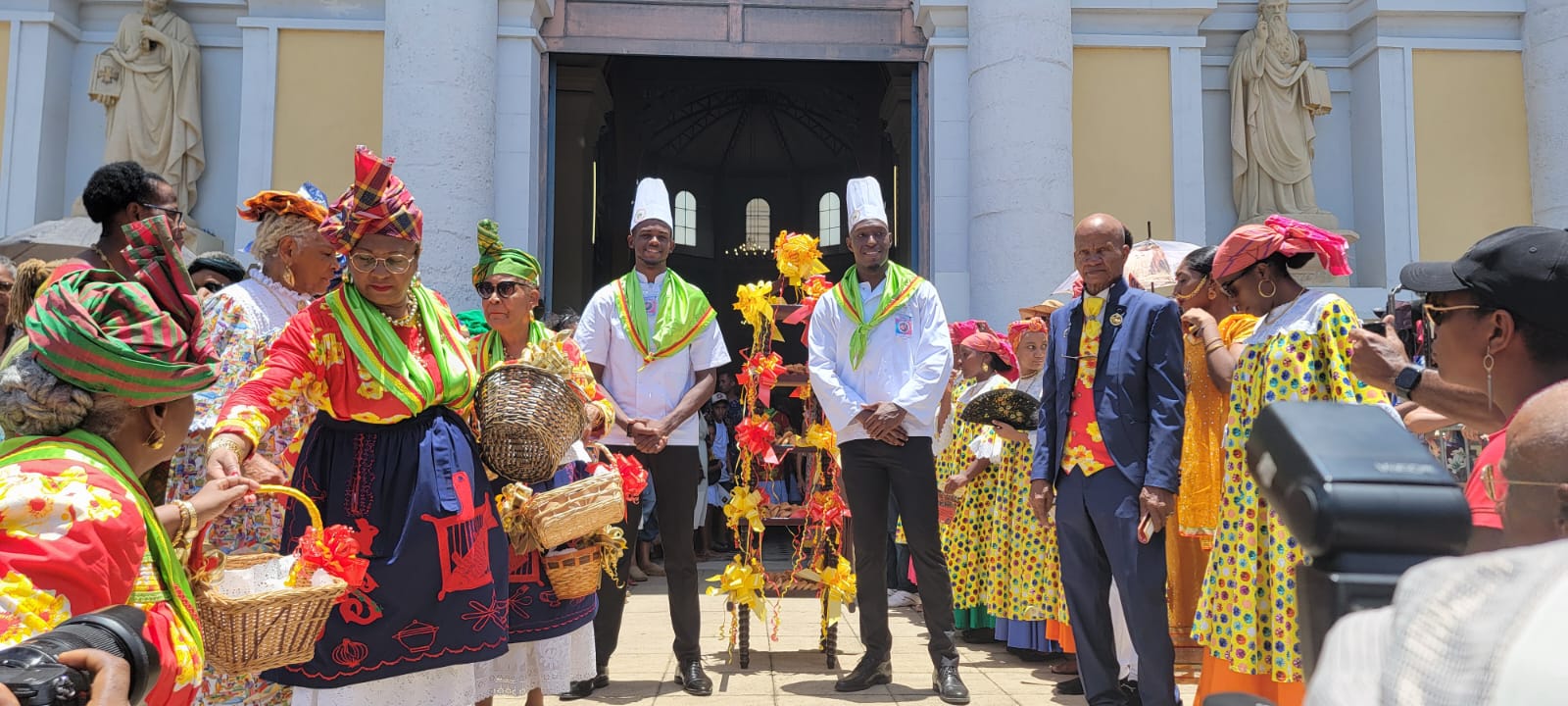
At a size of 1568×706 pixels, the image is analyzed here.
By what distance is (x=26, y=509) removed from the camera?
186 centimetres

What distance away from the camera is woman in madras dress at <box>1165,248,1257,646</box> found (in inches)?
184

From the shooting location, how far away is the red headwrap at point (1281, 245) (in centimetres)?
411

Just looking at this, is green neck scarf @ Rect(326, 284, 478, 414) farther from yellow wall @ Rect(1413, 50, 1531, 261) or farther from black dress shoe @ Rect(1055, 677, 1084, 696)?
yellow wall @ Rect(1413, 50, 1531, 261)

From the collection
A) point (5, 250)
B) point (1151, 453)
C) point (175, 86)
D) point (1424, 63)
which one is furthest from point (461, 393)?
point (1424, 63)

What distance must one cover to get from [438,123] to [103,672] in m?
8.62

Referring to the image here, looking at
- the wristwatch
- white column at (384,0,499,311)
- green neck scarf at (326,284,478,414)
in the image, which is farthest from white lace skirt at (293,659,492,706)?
white column at (384,0,499,311)

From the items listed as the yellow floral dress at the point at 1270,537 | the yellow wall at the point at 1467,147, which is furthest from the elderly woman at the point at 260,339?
the yellow wall at the point at 1467,147

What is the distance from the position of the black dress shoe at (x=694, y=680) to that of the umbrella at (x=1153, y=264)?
132 inches

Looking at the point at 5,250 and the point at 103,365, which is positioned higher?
the point at 5,250

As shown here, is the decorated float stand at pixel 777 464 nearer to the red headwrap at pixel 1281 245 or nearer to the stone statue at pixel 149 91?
the red headwrap at pixel 1281 245

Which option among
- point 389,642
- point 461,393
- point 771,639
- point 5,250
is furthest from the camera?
point 5,250

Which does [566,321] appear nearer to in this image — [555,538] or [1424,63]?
[555,538]

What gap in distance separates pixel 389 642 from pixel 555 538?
84 cm

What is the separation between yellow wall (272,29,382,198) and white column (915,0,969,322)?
17.2 ft
